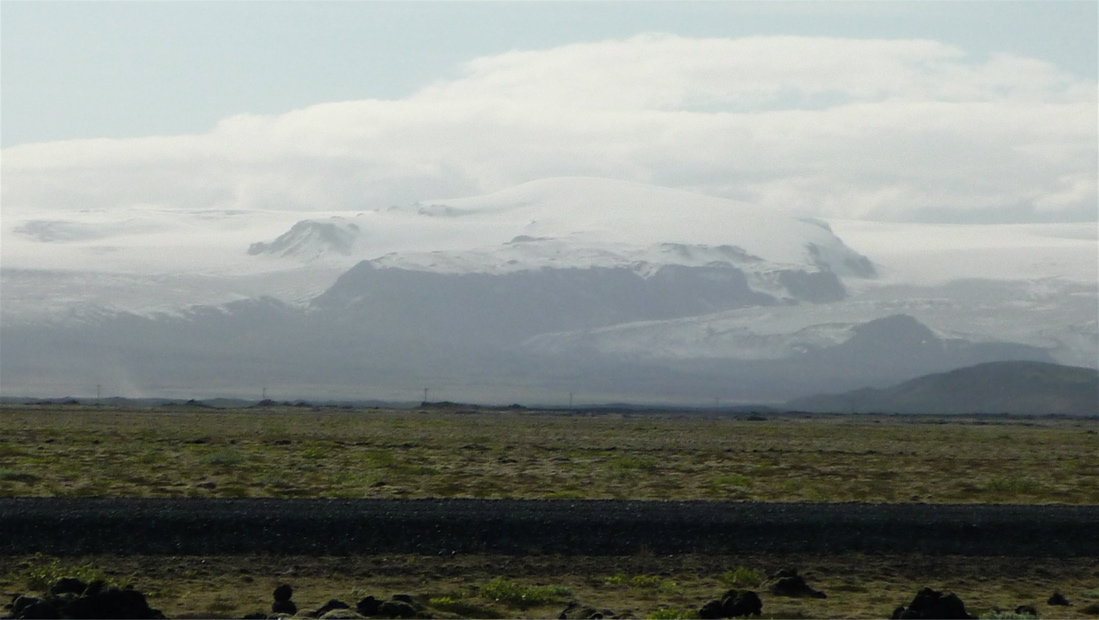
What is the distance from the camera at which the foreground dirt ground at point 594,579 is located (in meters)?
24.0

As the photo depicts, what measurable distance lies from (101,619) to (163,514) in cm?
1120

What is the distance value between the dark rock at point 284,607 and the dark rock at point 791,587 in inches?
335

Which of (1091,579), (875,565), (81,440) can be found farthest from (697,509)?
(81,440)

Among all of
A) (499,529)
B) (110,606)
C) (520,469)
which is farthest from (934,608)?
(520,469)

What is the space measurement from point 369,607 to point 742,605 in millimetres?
6031

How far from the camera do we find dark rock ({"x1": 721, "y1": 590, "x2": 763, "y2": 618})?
22.6 metres

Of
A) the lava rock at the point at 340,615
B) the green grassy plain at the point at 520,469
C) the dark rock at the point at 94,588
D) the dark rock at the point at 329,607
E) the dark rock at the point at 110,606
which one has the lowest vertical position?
the dark rock at the point at 329,607

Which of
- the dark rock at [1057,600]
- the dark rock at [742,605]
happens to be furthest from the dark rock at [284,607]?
the dark rock at [1057,600]

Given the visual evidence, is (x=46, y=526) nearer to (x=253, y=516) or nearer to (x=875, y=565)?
(x=253, y=516)

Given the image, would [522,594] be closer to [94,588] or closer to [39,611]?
[94,588]

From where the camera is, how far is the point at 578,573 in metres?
27.2

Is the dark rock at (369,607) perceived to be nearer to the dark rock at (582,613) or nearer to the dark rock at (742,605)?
the dark rock at (582,613)

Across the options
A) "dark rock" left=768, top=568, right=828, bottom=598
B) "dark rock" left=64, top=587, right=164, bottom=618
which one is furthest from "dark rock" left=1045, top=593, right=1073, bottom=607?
"dark rock" left=64, top=587, right=164, bottom=618

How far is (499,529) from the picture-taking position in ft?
99.7
